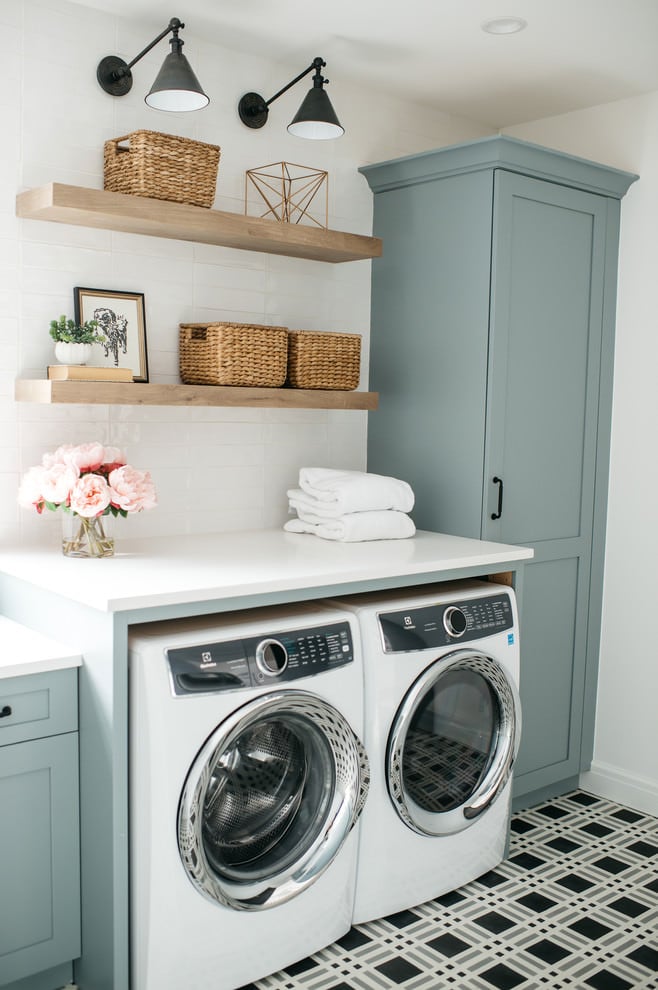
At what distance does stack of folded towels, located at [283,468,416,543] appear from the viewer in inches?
112

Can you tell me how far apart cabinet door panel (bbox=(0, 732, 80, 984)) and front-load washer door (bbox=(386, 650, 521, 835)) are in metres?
0.81

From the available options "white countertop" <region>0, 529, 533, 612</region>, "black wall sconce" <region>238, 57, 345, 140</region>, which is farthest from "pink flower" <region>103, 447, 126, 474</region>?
"black wall sconce" <region>238, 57, 345, 140</region>

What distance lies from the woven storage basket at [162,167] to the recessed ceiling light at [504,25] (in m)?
0.87

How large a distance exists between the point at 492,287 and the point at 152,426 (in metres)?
1.15

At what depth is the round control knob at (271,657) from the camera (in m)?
2.10

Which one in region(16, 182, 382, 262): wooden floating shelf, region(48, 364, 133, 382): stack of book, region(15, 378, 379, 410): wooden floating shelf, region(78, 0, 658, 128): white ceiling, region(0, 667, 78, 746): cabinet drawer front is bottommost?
region(0, 667, 78, 746): cabinet drawer front

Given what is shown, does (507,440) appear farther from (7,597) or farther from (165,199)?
(7,597)

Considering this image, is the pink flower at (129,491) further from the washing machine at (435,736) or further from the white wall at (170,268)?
the washing machine at (435,736)

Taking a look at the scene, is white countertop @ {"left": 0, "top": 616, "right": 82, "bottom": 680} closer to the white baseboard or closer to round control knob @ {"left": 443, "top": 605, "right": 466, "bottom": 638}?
round control knob @ {"left": 443, "top": 605, "right": 466, "bottom": 638}

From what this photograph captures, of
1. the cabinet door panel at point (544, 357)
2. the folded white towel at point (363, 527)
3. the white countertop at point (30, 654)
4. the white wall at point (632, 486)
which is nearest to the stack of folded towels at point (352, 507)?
the folded white towel at point (363, 527)

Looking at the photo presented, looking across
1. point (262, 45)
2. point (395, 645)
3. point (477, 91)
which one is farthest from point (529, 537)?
point (262, 45)

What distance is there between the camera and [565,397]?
3164 mm

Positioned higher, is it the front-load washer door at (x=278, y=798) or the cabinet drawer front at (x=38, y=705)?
the cabinet drawer front at (x=38, y=705)

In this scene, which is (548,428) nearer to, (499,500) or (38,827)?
(499,500)
